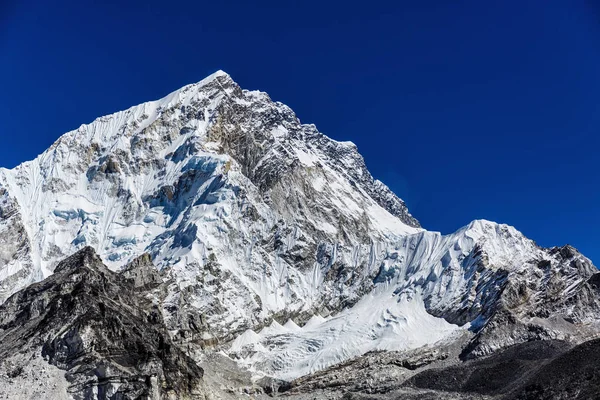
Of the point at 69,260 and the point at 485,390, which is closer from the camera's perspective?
the point at 485,390

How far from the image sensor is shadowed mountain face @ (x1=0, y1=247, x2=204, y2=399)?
108000mm

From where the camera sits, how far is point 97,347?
4427 inches

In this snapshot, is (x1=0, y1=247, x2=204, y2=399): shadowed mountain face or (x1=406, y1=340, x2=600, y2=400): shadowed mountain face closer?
(x1=0, y1=247, x2=204, y2=399): shadowed mountain face

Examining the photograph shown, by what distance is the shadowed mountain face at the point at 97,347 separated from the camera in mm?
108000

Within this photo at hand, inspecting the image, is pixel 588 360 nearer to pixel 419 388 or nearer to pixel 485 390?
pixel 485 390

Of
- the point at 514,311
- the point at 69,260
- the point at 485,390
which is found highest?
the point at 69,260

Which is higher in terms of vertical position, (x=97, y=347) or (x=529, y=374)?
(x=97, y=347)

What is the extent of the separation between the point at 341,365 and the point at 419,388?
3413 centimetres

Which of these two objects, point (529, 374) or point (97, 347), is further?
point (529, 374)

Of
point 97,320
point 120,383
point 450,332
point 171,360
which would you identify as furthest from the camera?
point 450,332

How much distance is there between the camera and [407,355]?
17900 cm

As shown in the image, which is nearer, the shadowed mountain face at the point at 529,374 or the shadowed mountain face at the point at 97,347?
the shadowed mountain face at the point at 97,347

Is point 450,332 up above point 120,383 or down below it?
above

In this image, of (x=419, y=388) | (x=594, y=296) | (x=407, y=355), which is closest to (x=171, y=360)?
(x=419, y=388)
